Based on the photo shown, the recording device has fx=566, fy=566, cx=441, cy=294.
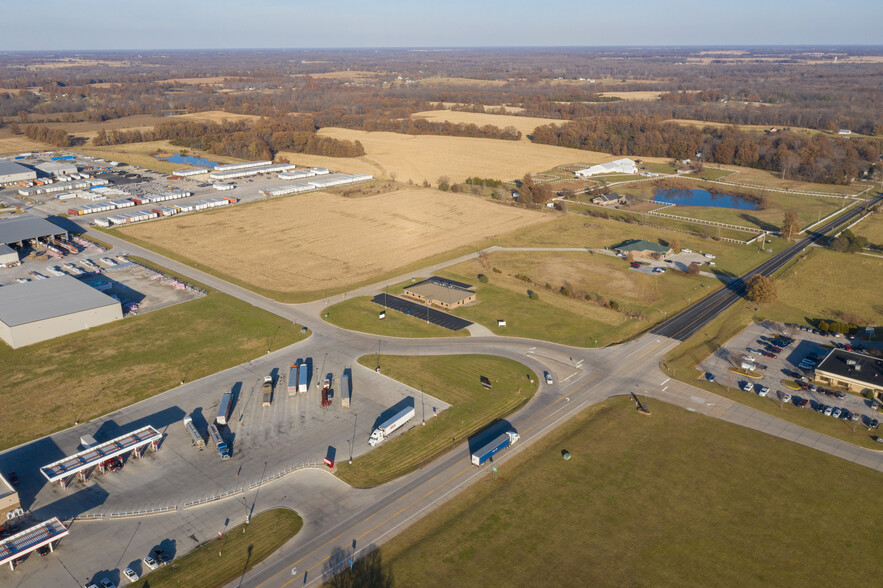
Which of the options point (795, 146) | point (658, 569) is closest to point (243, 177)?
point (658, 569)

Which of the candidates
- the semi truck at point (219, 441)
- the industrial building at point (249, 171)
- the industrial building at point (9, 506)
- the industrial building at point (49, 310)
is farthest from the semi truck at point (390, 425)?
the industrial building at point (249, 171)

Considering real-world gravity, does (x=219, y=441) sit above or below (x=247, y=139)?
below

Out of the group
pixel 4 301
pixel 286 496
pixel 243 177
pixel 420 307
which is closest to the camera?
pixel 286 496

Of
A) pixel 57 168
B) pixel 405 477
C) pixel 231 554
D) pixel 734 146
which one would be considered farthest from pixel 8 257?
pixel 734 146

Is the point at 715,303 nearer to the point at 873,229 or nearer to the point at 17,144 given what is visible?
the point at 873,229

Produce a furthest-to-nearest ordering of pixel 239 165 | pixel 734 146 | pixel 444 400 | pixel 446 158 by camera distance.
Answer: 1. pixel 734 146
2. pixel 446 158
3. pixel 239 165
4. pixel 444 400

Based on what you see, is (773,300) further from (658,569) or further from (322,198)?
(322,198)
